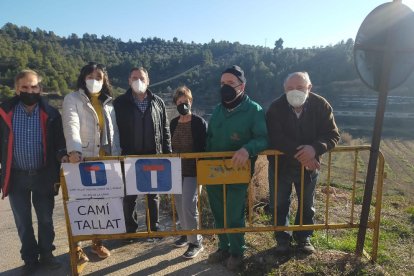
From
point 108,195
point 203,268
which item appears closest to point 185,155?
point 108,195

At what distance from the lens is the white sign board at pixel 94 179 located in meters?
3.40

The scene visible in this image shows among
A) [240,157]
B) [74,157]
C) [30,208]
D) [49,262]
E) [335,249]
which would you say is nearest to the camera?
[240,157]

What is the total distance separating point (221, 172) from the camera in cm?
346

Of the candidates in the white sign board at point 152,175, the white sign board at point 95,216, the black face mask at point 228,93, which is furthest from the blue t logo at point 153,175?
the black face mask at point 228,93

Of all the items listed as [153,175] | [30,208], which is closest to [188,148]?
[153,175]

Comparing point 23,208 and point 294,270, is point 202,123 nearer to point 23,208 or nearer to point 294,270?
point 294,270

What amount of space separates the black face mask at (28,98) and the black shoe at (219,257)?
2.46 m

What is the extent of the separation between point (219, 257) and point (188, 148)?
4.08 ft

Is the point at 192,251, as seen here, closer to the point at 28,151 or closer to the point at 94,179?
the point at 94,179

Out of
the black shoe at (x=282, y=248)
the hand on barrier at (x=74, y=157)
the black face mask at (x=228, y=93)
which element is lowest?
the black shoe at (x=282, y=248)

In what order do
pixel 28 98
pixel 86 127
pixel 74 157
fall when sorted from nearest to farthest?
1. pixel 74 157
2. pixel 28 98
3. pixel 86 127

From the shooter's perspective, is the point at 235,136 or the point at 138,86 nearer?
the point at 235,136

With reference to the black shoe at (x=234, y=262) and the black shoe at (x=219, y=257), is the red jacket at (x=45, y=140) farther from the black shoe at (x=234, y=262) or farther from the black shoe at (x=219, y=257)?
the black shoe at (x=234, y=262)

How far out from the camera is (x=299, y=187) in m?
3.76
